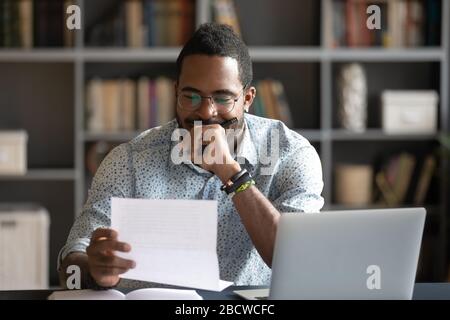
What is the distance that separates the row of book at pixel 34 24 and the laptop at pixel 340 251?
2.69 m

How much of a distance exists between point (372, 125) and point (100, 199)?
2.43m

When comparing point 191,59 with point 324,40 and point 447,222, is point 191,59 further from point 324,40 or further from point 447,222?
point 447,222

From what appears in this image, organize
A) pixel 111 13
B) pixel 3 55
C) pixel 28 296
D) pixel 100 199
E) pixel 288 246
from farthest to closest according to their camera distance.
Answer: pixel 111 13 < pixel 3 55 < pixel 100 199 < pixel 28 296 < pixel 288 246

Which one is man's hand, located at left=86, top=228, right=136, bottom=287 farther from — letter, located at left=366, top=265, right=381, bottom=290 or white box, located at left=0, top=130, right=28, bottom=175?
white box, located at left=0, top=130, right=28, bottom=175

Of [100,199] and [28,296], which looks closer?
[28,296]

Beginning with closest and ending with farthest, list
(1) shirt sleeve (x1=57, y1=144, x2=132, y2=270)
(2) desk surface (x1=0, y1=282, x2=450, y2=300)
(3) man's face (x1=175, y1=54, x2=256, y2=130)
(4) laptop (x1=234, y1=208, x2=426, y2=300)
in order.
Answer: (4) laptop (x1=234, y1=208, x2=426, y2=300) → (2) desk surface (x1=0, y1=282, x2=450, y2=300) → (1) shirt sleeve (x1=57, y1=144, x2=132, y2=270) → (3) man's face (x1=175, y1=54, x2=256, y2=130)

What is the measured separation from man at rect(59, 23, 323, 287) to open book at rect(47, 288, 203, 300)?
24 centimetres

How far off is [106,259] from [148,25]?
2.45 metres

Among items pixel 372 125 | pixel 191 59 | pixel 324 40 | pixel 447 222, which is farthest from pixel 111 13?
pixel 191 59

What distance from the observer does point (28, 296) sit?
169 centimetres

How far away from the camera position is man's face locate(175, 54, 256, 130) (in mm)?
2006

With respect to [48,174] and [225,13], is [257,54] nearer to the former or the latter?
[225,13]

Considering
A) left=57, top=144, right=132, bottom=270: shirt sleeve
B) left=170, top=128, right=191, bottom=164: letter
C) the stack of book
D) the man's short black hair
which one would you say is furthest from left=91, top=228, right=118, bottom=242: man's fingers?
the stack of book

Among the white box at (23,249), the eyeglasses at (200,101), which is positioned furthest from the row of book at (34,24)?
the eyeglasses at (200,101)
